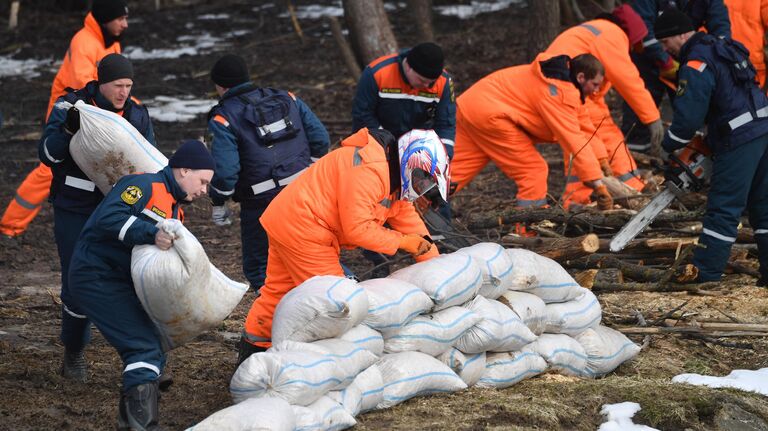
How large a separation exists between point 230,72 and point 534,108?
2749mm

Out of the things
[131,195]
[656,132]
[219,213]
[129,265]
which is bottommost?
[656,132]

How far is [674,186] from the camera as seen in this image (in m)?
7.07

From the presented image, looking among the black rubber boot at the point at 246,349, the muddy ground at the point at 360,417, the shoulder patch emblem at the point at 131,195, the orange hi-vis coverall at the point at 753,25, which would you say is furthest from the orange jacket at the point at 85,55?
the orange hi-vis coverall at the point at 753,25

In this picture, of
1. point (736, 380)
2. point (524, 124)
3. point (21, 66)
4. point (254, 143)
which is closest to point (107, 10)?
point (254, 143)

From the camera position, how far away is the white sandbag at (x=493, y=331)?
5105 mm

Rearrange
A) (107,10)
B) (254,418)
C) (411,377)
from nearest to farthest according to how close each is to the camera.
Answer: (254,418), (411,377), (107,10)

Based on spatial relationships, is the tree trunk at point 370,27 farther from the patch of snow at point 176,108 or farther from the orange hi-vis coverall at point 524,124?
the orange hi-vis coverall at point 524,124

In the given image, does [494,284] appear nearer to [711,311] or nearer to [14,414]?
[711,311]

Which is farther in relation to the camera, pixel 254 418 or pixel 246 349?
pixel 246 349

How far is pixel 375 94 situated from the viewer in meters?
7.28

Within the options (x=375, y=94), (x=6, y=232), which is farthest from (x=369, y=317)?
(x=6, y=232)

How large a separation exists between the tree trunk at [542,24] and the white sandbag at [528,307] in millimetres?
6945

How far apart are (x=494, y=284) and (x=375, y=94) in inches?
94.2

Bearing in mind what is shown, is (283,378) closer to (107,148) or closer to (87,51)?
(107,148)
